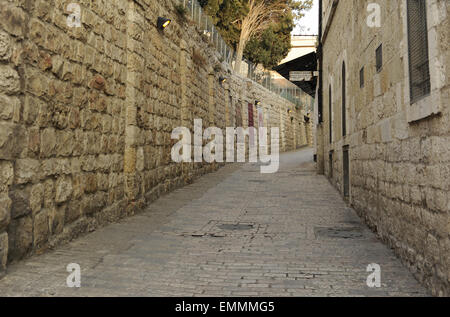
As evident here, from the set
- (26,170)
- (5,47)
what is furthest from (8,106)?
(26,170)

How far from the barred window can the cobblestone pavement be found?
1.66 meters

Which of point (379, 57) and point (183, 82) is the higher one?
point (183, 82)

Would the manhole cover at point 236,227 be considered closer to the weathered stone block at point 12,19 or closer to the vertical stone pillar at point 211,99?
the weathered stone block at point 12,19

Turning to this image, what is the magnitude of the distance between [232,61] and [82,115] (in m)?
16.2

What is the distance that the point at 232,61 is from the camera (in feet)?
66.3

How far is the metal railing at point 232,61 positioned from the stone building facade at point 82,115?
→ 2126 mm

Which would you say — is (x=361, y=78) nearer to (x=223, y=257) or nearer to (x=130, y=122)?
(x=223, y=257)

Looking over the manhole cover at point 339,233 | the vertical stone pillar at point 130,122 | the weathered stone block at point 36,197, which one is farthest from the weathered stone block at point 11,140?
the manhole cover at point 339,233

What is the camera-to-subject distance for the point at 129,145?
6258 millimetres

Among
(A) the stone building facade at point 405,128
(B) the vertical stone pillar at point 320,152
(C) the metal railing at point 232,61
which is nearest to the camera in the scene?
(A) the stone building facade at point 405,128

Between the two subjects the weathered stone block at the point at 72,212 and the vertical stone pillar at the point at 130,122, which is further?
the vertical stone pillar at the point at 130,122

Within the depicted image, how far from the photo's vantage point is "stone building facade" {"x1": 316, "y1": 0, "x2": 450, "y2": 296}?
2.89 meters

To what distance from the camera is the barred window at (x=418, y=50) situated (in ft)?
10.7

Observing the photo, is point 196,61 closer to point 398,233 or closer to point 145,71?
point 145,71
